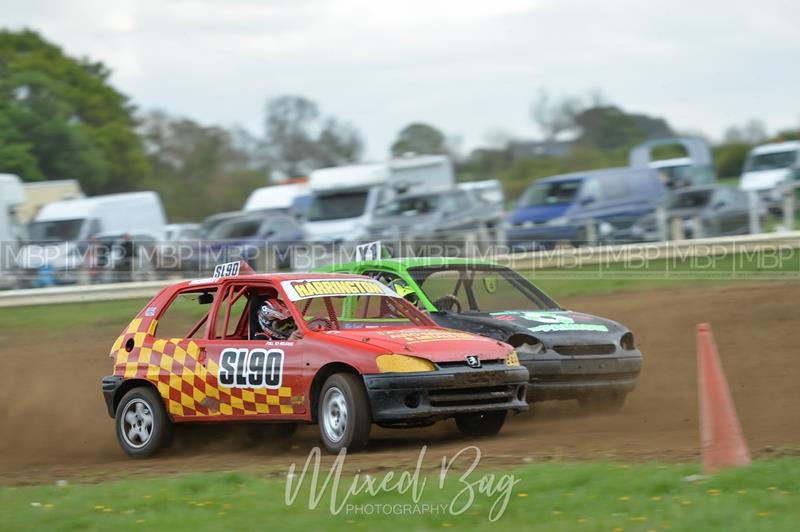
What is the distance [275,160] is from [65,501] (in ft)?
212

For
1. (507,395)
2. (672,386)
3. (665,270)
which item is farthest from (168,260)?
(507,395)

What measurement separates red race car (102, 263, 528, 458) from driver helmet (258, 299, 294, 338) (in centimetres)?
1

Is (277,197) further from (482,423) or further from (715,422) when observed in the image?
(715,422)

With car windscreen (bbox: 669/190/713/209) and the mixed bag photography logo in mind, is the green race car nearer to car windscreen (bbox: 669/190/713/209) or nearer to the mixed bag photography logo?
the mixed bag photography logo

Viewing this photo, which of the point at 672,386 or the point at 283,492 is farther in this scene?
the point at 672,386

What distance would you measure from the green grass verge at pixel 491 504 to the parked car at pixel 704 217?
1628 centimetres

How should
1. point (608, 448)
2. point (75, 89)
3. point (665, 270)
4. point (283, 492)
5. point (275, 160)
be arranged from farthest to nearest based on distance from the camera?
point (275, 160), point (75, 89), point (665, 270), point (608, 448), point (283, 492)

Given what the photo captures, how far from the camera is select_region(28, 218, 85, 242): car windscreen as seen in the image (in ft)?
96.7

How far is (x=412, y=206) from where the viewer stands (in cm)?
2720

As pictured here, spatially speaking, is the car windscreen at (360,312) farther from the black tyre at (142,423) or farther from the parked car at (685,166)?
the parked car at (685,166)

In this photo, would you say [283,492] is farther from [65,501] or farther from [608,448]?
[608,448]

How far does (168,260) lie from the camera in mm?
23906

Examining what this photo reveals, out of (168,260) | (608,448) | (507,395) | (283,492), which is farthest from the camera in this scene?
(168,260)

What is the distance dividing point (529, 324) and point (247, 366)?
2516mm
